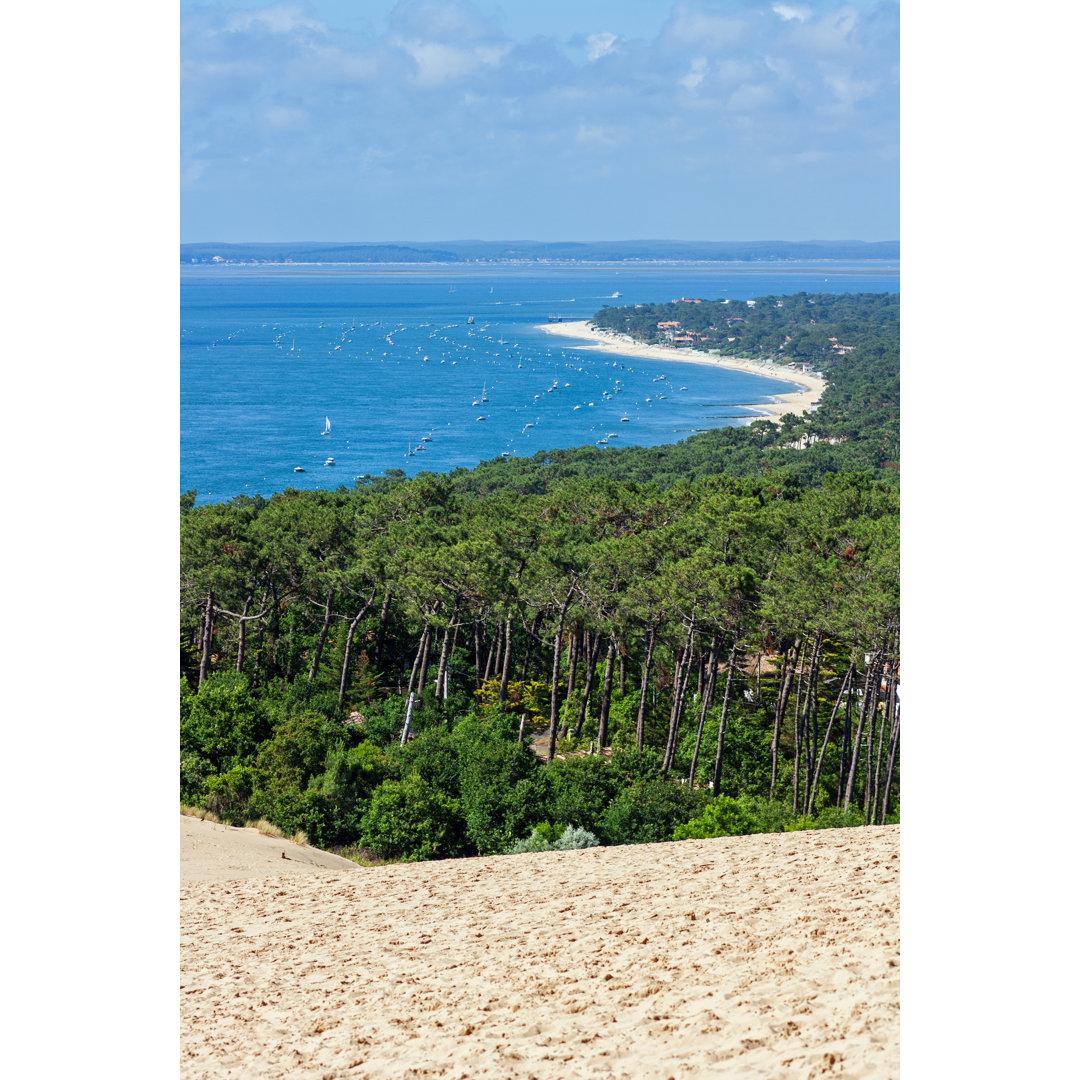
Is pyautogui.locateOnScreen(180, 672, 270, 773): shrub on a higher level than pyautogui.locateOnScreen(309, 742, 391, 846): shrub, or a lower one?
higher

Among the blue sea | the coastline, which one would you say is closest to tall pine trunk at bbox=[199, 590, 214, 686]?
the blue sea

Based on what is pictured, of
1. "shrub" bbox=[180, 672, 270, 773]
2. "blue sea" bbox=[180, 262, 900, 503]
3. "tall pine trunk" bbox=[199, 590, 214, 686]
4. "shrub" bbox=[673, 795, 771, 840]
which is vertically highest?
"blue sea" bbox=[180, 262, 900, 503]

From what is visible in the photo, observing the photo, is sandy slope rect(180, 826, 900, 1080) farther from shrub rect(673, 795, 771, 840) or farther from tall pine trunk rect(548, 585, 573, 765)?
tall pine trunk rect(548, 585, 573, 765)

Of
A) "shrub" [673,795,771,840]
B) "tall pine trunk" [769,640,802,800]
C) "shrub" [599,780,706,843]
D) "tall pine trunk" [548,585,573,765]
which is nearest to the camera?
"shrub" [673,795,771,840]

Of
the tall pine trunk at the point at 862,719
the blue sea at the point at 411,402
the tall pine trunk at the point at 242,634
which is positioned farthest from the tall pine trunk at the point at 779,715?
the blue sea at the point at 411,402

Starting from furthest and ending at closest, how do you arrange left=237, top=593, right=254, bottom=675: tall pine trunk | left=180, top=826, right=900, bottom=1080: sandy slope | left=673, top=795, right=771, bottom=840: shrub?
1. left=237, top=593, right=254, bottom=675: tall pine trunk
2. left=673, top=795, right=771, bottom=840: shrub
3. left=180, top=826, right=900, bottom=1080: sandy slope

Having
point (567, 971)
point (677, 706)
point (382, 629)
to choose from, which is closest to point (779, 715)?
point (677, 706)

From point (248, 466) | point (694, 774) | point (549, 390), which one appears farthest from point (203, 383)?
point (694, 774)

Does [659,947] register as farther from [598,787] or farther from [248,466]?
[248,466]
